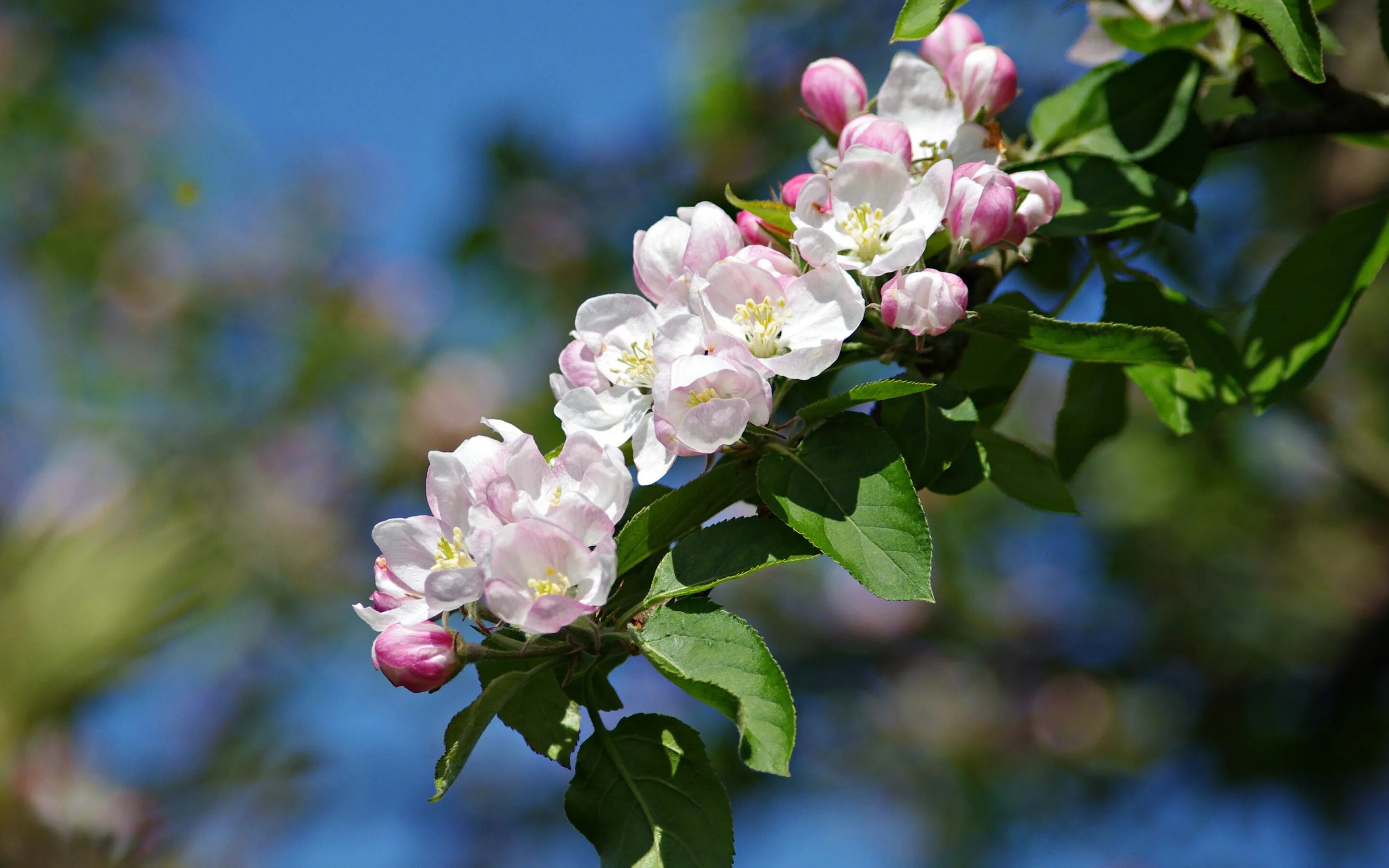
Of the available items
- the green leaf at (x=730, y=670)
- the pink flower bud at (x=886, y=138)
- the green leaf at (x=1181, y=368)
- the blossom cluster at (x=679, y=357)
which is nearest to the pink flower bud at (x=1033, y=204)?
the blossom cluster at (x=679, y=357)

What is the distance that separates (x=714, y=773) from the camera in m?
0.86

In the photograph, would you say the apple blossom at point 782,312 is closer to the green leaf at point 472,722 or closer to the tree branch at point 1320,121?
the green leaf at point 472,722

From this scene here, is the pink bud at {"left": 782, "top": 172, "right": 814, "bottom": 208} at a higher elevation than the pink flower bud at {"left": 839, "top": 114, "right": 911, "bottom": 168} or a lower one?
lower

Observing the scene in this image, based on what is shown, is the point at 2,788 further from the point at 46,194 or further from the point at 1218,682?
the point at 46,194

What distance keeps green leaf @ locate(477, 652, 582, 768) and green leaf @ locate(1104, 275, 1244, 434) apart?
0.66 meters

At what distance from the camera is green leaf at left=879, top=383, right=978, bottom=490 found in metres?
0.94

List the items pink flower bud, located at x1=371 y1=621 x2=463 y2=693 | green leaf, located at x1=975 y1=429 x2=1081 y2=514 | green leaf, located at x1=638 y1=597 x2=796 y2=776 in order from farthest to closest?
green leaf, located at x1=975 y1=429 x2=1081 y2=514, pink flower bud, located at x1=371 y1=621 x2=463 y2=693, green leaf, located at x1=638 y1=597 x2=796 y2=776

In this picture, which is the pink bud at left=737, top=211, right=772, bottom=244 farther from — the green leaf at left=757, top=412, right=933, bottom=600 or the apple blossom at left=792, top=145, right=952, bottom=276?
the green leaf at left=757, top=412, right=933, bottom=600

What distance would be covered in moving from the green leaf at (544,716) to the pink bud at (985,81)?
729 mm

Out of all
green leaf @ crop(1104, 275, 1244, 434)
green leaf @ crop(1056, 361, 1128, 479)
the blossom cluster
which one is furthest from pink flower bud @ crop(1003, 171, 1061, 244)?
green leaf @ crop(1056, 361, 1128, 479)

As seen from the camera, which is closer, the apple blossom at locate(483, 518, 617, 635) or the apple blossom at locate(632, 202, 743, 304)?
the apple blossom at locate(483, 518, 617, 635)

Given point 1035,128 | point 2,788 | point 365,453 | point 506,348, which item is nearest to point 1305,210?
point 1035,128

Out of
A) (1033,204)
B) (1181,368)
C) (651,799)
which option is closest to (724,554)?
(651,799)

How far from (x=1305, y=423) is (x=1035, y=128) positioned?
79.3 inches
